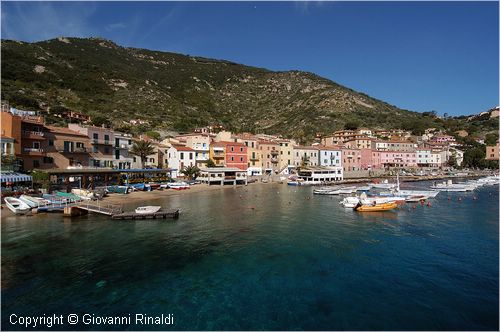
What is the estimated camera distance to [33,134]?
4366cm

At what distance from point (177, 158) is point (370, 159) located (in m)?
73.2

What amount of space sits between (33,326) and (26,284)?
4.57 m

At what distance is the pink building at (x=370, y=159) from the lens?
350 feet

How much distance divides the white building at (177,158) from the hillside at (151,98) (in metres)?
31.0

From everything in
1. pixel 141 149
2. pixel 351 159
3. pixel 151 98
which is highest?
pixel 151 98

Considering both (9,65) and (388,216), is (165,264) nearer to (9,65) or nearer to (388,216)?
(388,216)

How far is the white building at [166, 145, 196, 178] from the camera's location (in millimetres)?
74188

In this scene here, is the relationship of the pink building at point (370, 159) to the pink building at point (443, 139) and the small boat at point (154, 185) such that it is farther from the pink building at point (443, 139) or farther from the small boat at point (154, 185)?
the small boat at point (154, 185)

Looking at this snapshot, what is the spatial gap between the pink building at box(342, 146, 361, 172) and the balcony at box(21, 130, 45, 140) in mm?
86223

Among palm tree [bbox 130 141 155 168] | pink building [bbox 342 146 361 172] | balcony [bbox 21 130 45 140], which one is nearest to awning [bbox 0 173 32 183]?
balcony [bbox 21 130 45 140]

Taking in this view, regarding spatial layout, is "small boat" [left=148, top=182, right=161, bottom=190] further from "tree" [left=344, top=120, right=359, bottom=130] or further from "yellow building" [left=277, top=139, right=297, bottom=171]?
"tree" [left=344, top=120, right=359, bottom=130]

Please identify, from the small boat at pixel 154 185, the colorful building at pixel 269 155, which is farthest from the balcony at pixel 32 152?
the colorful building at pixel 269 155

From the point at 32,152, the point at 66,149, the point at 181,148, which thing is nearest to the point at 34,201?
the point at 32,152

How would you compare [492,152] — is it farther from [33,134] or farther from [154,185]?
[33,134]
